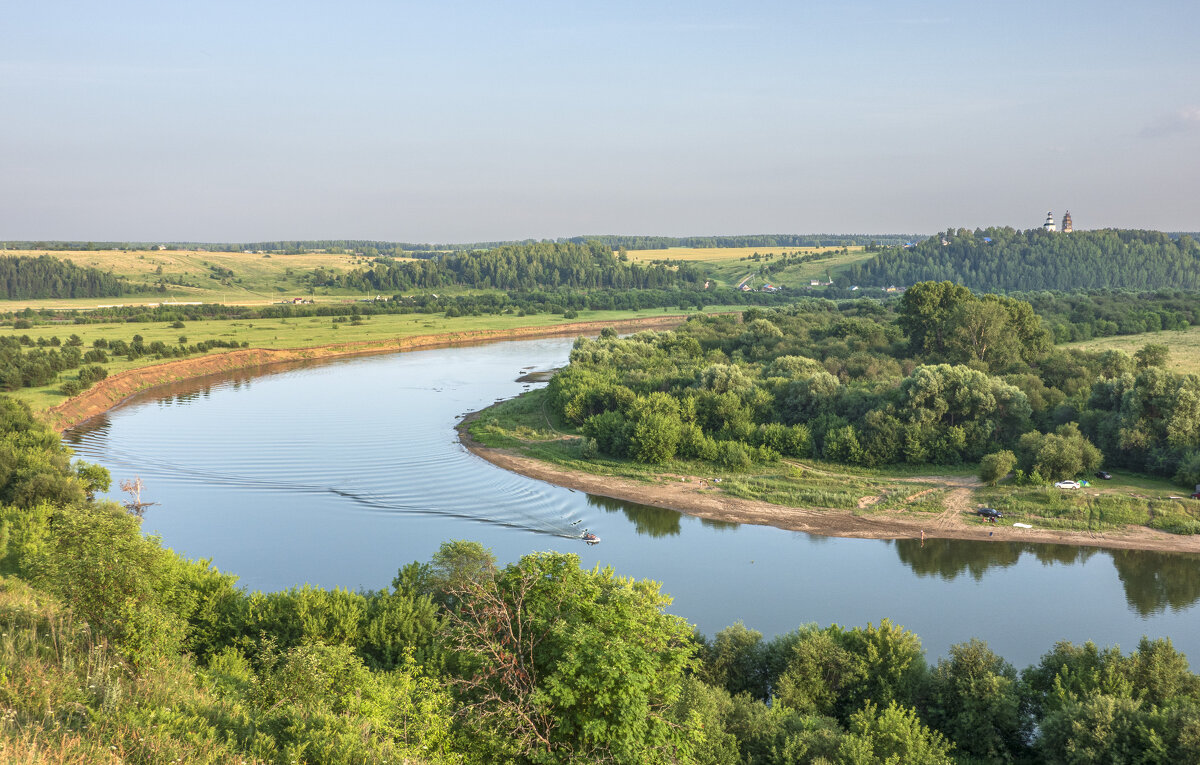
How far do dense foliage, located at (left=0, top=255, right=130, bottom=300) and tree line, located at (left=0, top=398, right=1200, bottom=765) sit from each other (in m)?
134

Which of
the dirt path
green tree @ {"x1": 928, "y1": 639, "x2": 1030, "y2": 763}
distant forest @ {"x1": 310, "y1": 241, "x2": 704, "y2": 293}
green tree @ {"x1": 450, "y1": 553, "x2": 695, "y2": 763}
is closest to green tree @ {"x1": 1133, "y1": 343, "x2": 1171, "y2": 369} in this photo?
the dirt path

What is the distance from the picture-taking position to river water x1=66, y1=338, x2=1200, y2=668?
81.4 ft

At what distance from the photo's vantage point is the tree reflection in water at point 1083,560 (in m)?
26.2

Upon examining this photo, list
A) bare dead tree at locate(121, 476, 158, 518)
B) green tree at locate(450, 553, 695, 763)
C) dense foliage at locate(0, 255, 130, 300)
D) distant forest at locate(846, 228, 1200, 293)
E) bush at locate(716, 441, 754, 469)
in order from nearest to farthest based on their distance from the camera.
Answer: green tree at locate(450, 553, 695, 763) → bare dead tree at locate(121, 476, 158, 518) → bush at locate(716, 441, 754, 469) → dense foliage at locate(0, 255, 130, 300) → distant forest at locate(846, 228, 1200, 293)

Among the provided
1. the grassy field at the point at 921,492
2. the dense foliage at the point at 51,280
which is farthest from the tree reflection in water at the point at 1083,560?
the dense foliage at the point at 51,280

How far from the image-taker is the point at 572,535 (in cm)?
3219

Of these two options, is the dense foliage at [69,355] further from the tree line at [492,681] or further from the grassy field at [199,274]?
the grassy field at [199,274]

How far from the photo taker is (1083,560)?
29.3 metres

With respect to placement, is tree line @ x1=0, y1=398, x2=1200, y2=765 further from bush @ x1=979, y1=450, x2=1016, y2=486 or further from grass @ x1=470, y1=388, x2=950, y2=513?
bush @ x1=979, y1=450, x2=1016, y2=486

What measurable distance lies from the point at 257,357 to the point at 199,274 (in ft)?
303

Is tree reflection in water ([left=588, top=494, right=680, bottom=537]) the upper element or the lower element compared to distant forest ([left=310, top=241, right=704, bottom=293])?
lower

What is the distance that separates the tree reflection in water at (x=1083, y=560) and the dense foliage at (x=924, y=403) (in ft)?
20.5

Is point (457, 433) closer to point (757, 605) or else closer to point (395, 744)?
point (757, 605)

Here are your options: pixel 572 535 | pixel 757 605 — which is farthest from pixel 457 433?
pixel 757 605
